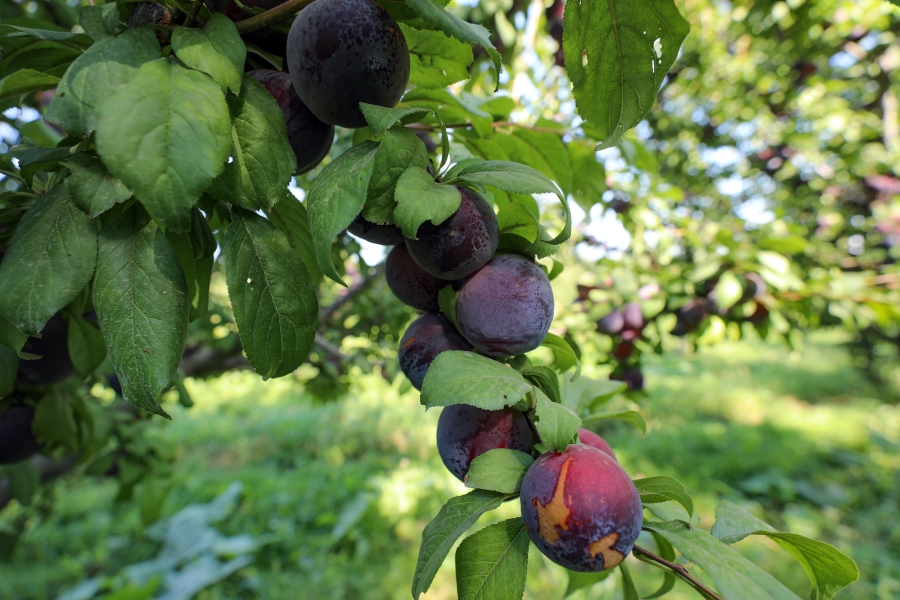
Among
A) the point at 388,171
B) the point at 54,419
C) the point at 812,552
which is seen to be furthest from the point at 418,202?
the point at 54,419

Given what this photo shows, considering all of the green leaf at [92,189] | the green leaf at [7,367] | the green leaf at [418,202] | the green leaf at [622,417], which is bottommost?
the green leaf at [622,417]

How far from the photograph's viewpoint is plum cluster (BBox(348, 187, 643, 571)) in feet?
1.49

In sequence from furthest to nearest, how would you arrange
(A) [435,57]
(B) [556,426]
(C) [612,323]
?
1. (C) [612,323]
2. (A) [435,57]
3. (B) [556,426]

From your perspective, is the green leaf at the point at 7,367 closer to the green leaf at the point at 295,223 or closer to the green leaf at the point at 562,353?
the green leaf at the point at 295,223

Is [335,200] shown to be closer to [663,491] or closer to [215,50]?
[215,50]

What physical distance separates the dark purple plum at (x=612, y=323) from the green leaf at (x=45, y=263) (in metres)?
1.47

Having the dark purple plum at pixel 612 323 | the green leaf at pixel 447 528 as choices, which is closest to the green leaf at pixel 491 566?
the green leaf at pixel 447 528

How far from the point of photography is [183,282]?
46 cm

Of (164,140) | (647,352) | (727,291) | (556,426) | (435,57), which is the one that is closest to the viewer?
(164,140)

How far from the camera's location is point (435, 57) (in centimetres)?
58

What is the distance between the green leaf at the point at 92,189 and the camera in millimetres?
416

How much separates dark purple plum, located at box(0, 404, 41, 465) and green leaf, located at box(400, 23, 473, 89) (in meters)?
0.87

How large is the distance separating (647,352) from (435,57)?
2.21m

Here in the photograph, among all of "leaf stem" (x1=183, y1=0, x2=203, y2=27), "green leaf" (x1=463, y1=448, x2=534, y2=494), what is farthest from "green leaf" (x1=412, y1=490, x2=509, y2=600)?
"leaf stem" (x1=183, y1=0, x2=203, y2=27)
